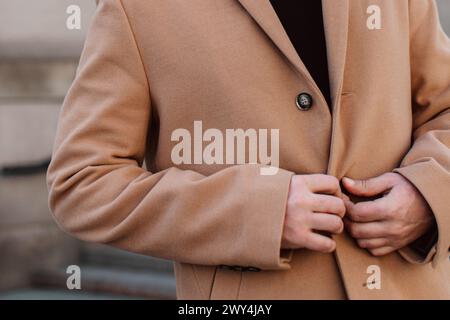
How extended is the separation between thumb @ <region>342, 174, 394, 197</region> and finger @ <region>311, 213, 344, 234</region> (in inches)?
5.2

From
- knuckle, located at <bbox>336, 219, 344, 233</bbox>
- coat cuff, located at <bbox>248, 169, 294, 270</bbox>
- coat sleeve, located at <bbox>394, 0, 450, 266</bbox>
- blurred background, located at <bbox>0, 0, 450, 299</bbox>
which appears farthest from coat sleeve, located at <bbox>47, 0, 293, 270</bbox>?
blurred background, located at <bbox>0, 0, 450, 299</bbox>

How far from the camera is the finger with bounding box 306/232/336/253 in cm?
171

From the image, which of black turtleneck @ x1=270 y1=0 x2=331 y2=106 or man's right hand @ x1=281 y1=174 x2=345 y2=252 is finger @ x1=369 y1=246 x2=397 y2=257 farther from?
black turtleneck @ x1=270 y1=0 x2=331 y2=106

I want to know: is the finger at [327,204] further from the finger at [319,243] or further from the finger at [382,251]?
the finger at [382,251]

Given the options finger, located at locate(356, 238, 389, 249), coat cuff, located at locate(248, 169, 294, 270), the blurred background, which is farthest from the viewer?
the blurred background

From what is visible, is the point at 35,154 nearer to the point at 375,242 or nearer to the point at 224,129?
the point at 224,129

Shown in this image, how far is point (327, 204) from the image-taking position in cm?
172

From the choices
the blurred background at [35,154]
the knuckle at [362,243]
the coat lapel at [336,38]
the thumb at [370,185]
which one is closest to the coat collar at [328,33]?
the coat lapel at [336,38]

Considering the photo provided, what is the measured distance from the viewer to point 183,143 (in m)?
1.91

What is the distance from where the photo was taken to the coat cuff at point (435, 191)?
70.2 inches

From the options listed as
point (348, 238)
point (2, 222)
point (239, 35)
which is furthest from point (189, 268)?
point (2, 222)

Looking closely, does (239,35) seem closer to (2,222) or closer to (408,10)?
(408,10)

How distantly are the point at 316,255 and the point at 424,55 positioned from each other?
59 centimetres

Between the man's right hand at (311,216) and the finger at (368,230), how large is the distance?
0.24 ft
